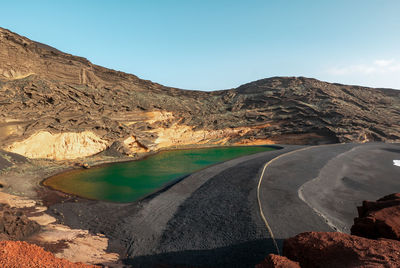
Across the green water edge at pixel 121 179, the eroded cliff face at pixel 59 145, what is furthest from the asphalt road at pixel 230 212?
the eroded cliff face at pixel 59 145

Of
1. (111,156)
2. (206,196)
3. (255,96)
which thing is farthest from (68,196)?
(255,96)

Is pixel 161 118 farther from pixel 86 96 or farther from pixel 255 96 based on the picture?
pixel 255 96

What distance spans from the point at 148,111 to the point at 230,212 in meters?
27.4

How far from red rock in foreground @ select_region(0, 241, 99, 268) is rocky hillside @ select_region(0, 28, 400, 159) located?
20.5m

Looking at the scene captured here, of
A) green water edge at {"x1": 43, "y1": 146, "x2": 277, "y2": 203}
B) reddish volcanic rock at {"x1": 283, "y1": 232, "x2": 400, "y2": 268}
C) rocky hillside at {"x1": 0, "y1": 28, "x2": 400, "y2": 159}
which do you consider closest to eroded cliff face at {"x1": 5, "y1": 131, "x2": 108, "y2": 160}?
rocky hillside at {"x1": 0, "y1": 28, "x2": 400, "y2": 159}

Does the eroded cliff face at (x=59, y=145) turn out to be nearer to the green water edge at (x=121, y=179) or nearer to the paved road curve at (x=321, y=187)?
the green water edge at (x=121, y=179)

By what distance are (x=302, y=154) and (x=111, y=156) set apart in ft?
68.6

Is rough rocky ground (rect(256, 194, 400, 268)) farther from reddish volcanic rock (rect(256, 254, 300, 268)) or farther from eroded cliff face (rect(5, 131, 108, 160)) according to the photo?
eroded cliff face (rect(5, 131, 108, 160))

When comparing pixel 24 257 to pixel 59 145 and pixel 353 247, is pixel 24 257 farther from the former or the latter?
pixel 59 145

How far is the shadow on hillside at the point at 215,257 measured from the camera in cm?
693

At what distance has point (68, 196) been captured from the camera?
43.9 feet

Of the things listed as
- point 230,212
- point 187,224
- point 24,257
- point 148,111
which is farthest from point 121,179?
point 148,111

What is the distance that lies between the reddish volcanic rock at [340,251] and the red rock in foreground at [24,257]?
4933mm

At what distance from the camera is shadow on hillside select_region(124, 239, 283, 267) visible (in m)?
6.93
